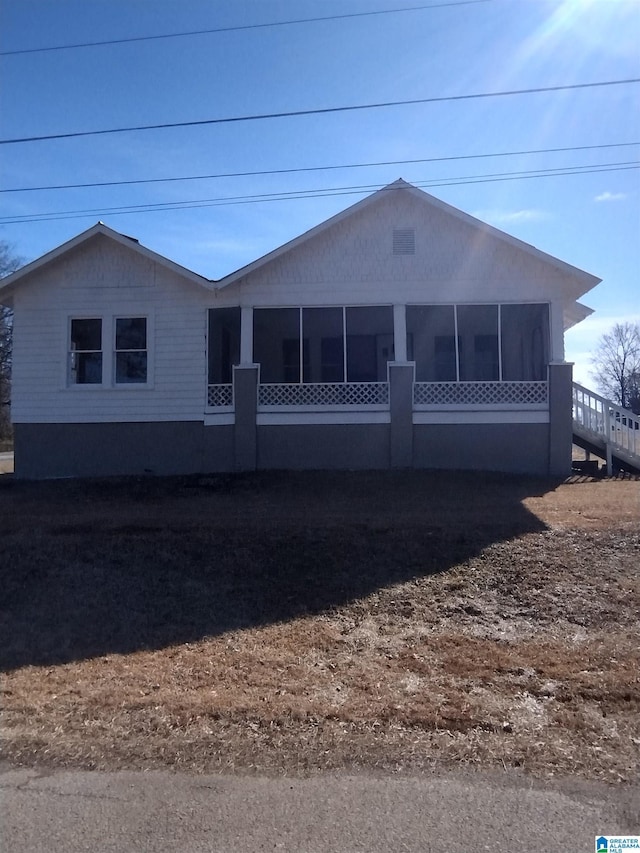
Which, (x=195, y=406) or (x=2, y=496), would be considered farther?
(x=195, y=406)

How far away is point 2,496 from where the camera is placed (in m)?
14.8

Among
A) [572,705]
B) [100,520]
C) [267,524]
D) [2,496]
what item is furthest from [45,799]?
[2,496]

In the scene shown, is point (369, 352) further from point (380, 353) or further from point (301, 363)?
point (301, 363)

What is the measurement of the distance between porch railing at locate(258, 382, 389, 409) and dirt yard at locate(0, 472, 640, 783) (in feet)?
15.9

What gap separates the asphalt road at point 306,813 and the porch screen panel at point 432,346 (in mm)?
16446

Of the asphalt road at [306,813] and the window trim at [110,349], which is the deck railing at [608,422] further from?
the asphalt road at [306,813]

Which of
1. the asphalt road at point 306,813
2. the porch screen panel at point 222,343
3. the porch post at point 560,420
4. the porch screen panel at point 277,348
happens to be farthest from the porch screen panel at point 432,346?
the asphalt road at point 306,813

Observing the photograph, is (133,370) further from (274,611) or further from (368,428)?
(274,611)

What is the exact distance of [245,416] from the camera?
55.5 feet

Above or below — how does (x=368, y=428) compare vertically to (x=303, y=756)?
above

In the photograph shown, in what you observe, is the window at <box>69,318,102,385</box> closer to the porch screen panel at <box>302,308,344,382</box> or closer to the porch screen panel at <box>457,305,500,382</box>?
the porch screen panel at <box>302,308,344,382</box>

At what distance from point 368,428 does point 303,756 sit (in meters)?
12.3

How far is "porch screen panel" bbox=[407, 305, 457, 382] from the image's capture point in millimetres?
20453

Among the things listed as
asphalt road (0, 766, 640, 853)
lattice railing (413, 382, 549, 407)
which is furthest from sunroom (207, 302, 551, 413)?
asphalt road (0, 766, 640, 853)
